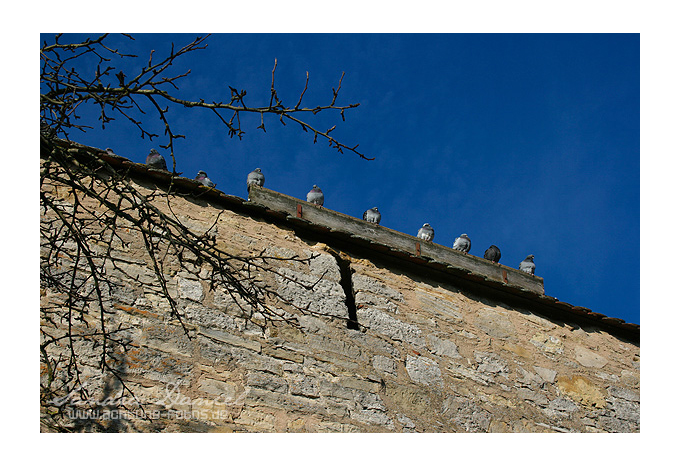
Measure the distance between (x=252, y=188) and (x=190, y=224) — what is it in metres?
0.89

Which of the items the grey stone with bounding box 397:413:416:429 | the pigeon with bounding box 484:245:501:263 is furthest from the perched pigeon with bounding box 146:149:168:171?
the pigeon with bounding box 484:245:501:263

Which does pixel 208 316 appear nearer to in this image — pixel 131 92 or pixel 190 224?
pixel 190 224

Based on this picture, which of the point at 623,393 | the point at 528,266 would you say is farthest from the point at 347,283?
the point at 528,266

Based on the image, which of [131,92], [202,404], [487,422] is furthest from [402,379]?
[131,92]

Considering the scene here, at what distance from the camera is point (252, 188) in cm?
577

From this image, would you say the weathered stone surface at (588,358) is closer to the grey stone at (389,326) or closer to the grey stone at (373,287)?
the grey stone at (389,326)

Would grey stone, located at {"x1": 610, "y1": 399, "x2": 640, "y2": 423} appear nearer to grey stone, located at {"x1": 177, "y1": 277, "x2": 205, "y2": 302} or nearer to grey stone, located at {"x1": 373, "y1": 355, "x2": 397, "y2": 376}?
grey stone, located at {"x1": 373, "y1": 355, "x2": 397, "y2": 376}

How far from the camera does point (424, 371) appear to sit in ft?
16.0

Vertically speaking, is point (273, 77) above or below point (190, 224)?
above

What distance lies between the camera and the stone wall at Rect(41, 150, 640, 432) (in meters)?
4.06

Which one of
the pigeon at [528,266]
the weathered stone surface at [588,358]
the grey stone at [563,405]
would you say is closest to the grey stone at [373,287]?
the grey stone at [563,405]

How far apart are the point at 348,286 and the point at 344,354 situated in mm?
750

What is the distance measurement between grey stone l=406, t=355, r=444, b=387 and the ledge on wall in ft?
3.14

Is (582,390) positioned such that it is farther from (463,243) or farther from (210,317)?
(210,317)
